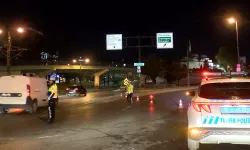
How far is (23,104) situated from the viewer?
723 inches

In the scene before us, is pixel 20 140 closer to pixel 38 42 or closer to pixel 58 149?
pixel 58 149

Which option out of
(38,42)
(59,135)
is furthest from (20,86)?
(38,42)

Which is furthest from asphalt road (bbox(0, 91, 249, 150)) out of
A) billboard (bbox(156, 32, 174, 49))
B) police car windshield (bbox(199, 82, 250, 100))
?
billboard (bbox(156, 32, 174, 49))

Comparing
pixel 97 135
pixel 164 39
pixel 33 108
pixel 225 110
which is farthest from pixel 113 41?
pixel 225 110

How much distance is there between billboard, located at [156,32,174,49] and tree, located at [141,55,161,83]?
1908 inches

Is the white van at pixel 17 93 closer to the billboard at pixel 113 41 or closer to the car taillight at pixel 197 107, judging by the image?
the car taillight at pixel 197 107

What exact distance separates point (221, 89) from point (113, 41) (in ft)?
153

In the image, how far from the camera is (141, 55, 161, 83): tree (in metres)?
104

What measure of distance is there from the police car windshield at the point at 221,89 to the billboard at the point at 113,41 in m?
46.5

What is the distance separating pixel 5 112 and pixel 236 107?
14589mm

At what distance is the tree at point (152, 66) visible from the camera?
4087 inches

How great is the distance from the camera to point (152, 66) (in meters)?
104

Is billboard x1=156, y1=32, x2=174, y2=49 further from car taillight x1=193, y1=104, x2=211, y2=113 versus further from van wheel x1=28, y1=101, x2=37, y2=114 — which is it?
car taillight x1=193, y1=104, x2=211, y2=113

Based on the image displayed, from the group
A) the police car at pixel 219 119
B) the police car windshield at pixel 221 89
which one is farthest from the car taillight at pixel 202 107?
the police car windshield at pixel 221 89
